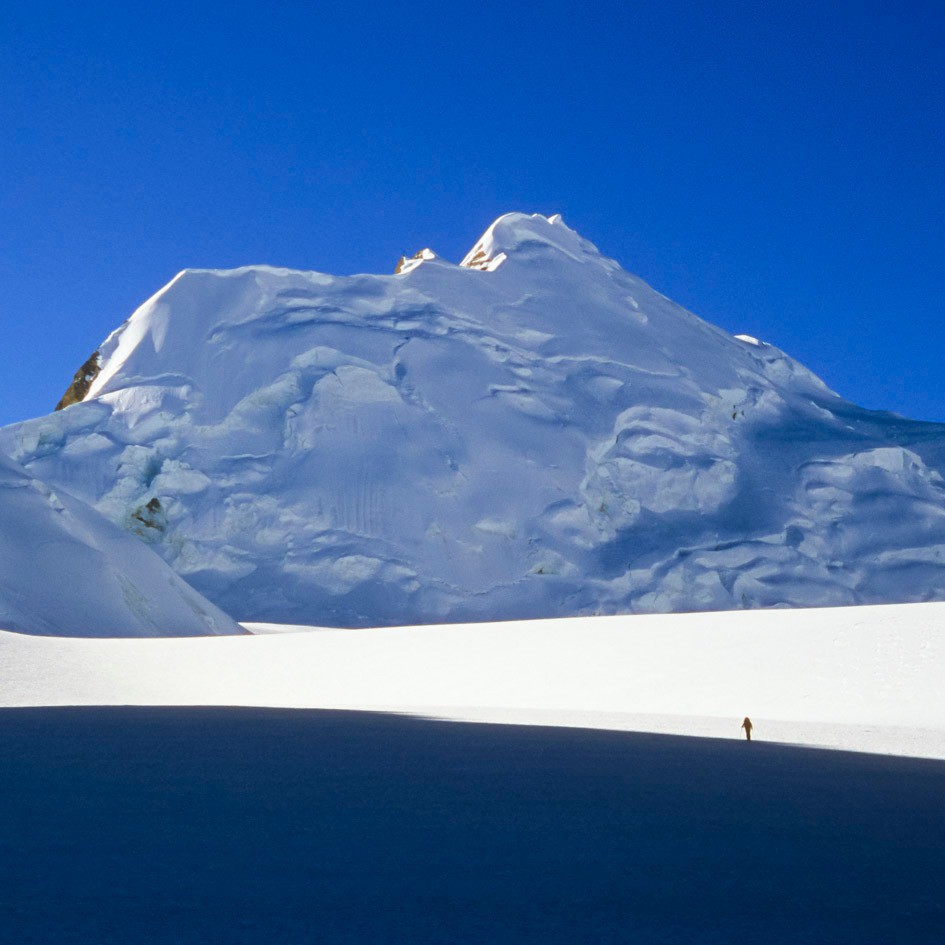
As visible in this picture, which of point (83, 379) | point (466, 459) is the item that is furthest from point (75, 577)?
point (83, 379)

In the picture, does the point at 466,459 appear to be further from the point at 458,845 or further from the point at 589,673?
the point at 458,845

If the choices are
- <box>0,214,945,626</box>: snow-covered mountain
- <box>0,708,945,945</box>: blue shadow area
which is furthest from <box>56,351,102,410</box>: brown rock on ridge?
<box>0,708,945,945</box>: blue shadow area

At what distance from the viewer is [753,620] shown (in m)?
19.6

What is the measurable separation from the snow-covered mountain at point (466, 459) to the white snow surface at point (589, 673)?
1943 centimetres

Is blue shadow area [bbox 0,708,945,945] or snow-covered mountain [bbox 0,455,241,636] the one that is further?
snow-covered mountain [bbox 0,455,241,636]

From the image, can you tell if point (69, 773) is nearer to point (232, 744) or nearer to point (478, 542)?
point (232, 744)

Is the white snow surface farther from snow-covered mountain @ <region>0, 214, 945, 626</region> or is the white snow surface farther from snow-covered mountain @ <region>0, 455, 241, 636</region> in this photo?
snow-covered mountain @ <region>0, 214, 945, 626</region>

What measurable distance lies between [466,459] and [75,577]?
19.0 m

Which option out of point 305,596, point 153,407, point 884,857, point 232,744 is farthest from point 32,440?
point 884,857

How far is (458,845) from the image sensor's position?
5844mm

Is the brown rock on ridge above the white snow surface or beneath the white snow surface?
above

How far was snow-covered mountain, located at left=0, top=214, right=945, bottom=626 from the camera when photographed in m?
42.7

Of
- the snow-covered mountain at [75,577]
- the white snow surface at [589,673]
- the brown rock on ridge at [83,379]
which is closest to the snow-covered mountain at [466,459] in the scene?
the brown rock on ridge at [83,379]

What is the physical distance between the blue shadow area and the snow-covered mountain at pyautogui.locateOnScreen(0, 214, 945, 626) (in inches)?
1267
